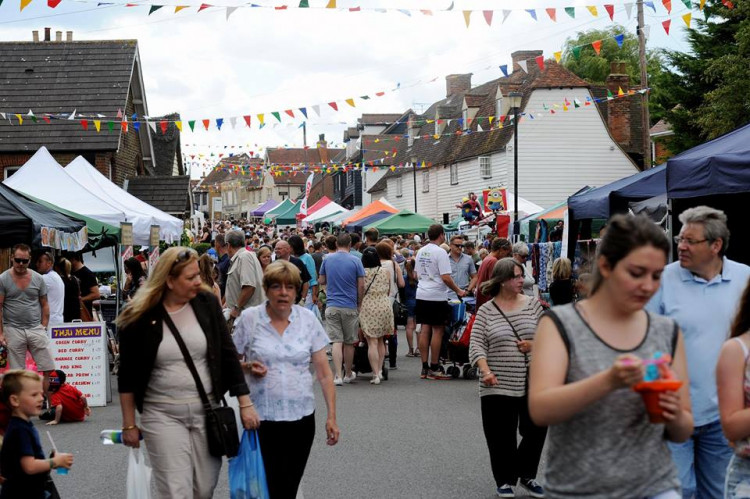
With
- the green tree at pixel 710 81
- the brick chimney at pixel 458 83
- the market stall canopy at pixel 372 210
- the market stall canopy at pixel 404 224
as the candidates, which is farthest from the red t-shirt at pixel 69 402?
the brick chimney at pixel 458 83

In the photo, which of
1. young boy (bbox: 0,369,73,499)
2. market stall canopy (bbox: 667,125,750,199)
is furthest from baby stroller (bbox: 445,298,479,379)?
young boy (bbox: 0,369,73,499)

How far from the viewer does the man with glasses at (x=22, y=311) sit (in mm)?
10422

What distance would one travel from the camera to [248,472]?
16.9 feet

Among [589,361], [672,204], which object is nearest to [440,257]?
[672,204]

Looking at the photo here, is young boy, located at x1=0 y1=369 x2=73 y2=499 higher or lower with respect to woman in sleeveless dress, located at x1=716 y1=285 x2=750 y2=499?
lower

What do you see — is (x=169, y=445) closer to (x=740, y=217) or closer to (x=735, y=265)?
(x=735, y=265)

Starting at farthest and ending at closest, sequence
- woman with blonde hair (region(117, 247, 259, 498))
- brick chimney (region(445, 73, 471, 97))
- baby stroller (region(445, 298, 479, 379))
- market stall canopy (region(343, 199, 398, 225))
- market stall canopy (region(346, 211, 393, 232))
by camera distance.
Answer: brick chimney (region(445, 73, 471, 97)), market stall canopy (region(343, 199, 398, 225)), market stall canopy (region(346, 211, 393, 232)), baby stroller (region(445, 298, 479, 379)), woman with blonde hair (region(117, 247, 259, 498))

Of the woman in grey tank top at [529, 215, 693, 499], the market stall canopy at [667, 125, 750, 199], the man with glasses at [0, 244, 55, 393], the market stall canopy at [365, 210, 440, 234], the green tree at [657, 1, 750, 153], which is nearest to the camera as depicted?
the woman in grey tank top at [529, 215, 693, 499]

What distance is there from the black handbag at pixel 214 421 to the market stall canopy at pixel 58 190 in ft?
39.8

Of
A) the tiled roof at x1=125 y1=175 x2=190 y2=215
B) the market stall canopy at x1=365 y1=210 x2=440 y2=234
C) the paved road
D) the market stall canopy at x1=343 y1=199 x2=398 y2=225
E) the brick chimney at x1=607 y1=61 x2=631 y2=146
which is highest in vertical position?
the brick chimney at x1=607 y1=61 x2=631 y2=146

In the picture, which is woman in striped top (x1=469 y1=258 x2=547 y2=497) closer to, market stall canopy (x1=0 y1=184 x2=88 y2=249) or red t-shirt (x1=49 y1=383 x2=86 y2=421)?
red t-shirt (x1=49 y1=383 x2=86 y2=421)

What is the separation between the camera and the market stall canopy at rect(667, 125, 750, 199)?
28.5ft

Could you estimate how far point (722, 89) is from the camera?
2794cm

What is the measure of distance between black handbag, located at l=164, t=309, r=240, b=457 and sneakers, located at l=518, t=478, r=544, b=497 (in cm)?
303
